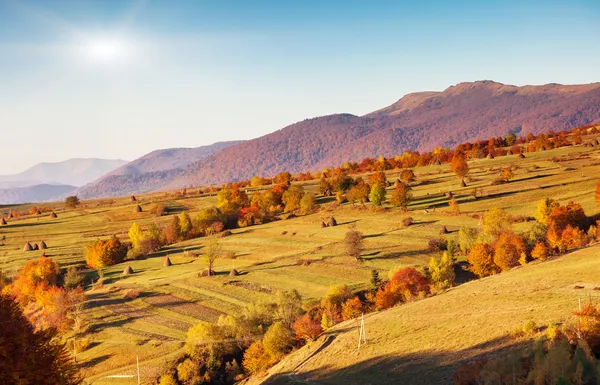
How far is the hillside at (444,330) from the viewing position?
3166 cm

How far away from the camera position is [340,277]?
69312 mm

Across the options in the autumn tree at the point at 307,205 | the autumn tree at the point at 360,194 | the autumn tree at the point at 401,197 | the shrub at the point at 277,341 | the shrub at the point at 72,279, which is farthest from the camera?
the autumn tree at the point at 307,205

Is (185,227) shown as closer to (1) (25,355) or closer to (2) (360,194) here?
(2) (360,194)

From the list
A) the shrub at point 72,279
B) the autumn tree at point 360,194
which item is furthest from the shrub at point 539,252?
the shrub at point 72,279

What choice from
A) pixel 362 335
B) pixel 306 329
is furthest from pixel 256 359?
pixel 362 335

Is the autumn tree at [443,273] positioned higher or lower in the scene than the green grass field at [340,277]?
lower

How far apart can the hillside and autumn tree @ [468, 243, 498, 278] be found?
15345 mm

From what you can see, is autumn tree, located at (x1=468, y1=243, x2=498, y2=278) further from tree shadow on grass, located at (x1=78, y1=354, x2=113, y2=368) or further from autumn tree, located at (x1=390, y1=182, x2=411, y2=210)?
tree shadow on grass, located at (x1=78, y1=354, x2=113, y2=368)

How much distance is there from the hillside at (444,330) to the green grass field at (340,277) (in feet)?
0.56

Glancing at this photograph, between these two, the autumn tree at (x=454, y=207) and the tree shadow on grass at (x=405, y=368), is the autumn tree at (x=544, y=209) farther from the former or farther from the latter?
the tree shadow on grass at (x=405, y=368)

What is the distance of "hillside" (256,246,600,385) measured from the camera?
31.7 metres

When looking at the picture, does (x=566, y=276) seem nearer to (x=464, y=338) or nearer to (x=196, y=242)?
(x=464, y=338)

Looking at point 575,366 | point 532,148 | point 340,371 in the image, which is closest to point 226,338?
point 340,371

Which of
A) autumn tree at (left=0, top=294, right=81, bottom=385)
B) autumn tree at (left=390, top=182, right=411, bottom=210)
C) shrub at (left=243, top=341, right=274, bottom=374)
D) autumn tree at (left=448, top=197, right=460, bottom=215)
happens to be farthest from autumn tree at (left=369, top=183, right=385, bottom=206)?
autumn tree at (left=0, top=294, right=81, bottom=385)
